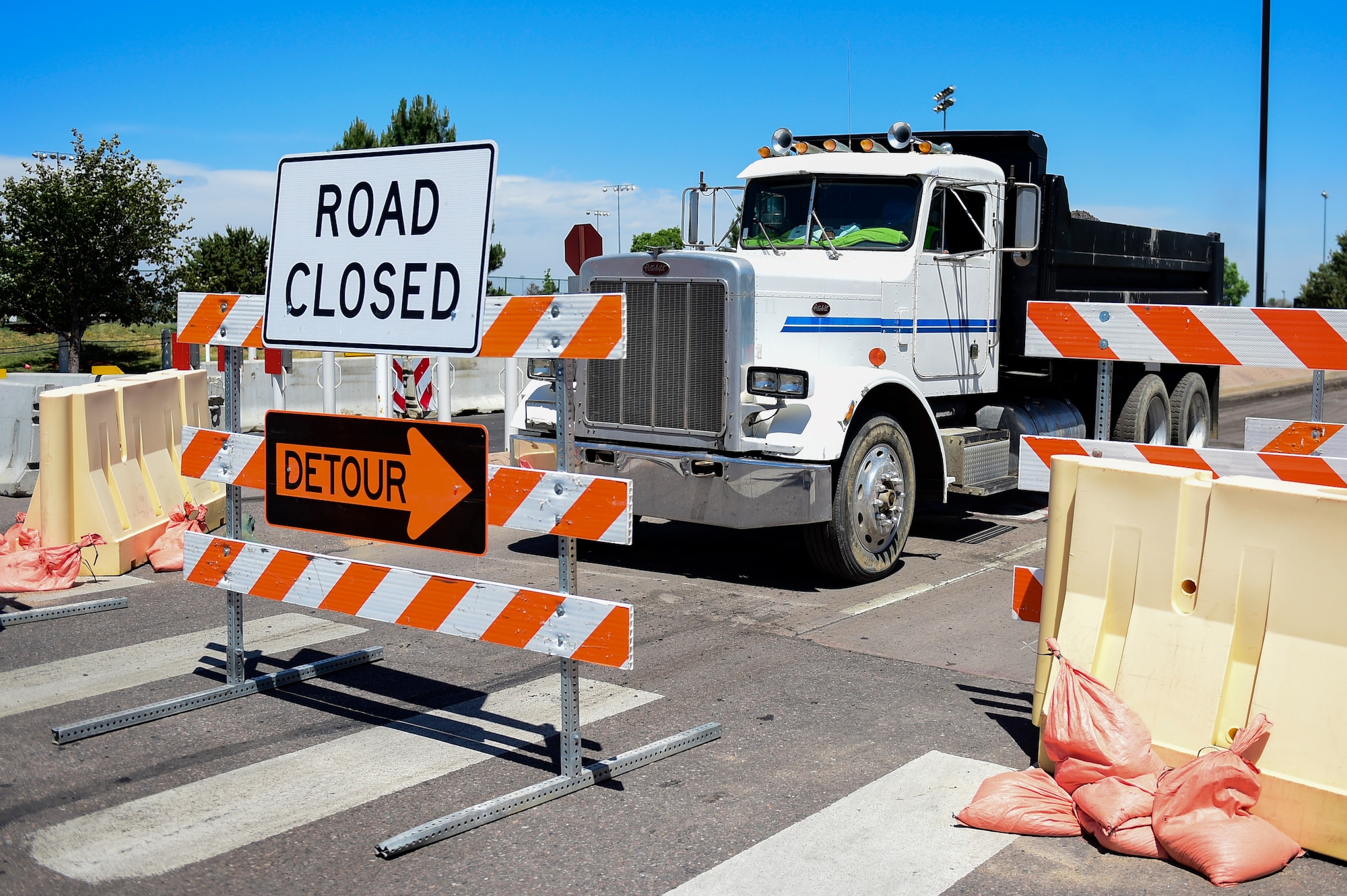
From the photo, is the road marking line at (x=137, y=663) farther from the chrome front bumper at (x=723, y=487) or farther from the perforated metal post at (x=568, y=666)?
the perforated metal post at (x=568, y=666)

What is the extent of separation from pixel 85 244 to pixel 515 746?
2932 centimetres

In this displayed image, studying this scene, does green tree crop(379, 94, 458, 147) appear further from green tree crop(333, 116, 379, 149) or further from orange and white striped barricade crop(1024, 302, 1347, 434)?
orange and white striped barricade crop(1024, 302, 1347, 434)

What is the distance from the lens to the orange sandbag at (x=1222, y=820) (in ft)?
12.4

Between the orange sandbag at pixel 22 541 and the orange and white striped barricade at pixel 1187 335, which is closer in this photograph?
the orange and white striped barricade at pixel 1187 335

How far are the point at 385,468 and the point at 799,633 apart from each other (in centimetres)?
290

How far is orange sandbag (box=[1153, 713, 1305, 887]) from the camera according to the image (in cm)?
377

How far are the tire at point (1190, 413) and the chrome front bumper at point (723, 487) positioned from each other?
21.1 feet

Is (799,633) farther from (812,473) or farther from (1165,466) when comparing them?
(1165,466)

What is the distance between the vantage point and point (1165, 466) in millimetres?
4621

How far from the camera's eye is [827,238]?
29.6ft

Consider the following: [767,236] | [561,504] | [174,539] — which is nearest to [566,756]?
[561,504]

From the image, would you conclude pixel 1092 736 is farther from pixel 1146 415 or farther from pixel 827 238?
pixel 1146 415

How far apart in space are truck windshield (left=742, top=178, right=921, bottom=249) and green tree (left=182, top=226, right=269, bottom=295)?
1498 inches

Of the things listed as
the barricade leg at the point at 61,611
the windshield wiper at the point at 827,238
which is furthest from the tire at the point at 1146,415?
the barricade leg at the point at 61,611
